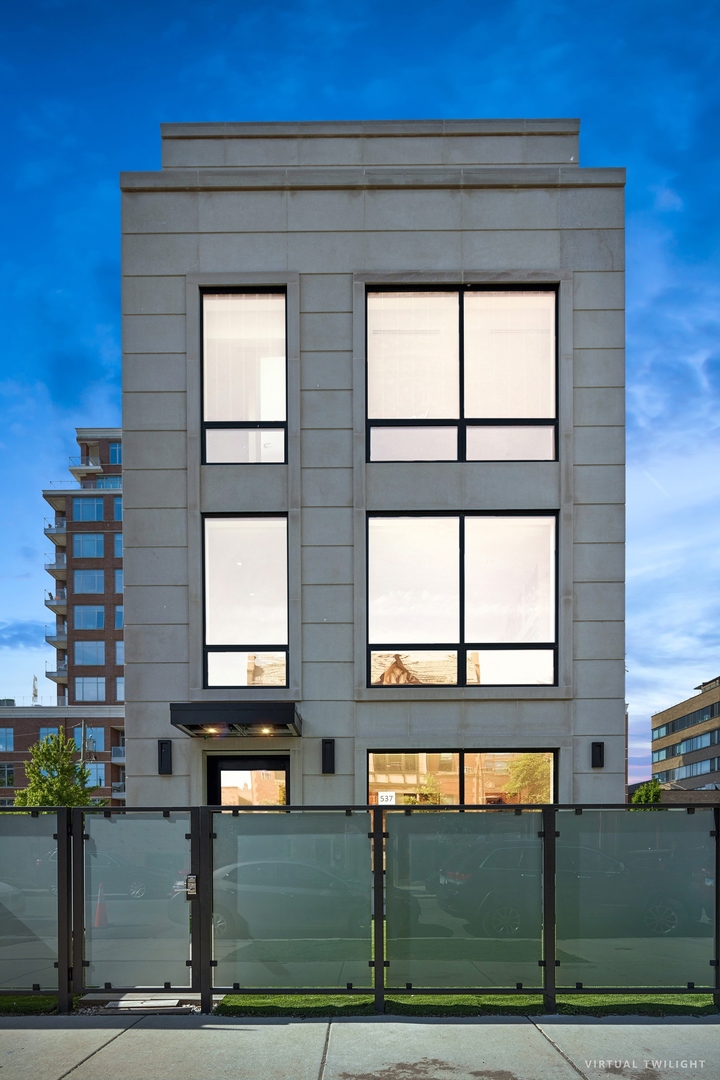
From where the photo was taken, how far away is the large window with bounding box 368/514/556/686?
11.9m

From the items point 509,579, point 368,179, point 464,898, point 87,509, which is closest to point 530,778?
point 509,579

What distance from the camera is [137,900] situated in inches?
321

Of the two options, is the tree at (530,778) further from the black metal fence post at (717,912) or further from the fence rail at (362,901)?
the black metal fence post at (717,912)

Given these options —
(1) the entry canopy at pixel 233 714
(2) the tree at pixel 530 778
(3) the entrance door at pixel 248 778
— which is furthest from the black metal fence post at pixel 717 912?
(3) the entrance door at pixel 248 778

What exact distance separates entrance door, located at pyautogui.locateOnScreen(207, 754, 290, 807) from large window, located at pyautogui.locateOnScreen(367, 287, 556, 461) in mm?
4757

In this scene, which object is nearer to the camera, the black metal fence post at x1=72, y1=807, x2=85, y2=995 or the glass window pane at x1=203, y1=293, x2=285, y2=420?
the black metal fence post at x1=72, y1=807, x2=85, y2=995

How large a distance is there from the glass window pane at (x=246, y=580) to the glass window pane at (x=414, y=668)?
1.46 metres

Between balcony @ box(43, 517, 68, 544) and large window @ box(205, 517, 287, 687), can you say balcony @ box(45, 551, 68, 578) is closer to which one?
balcony @ box(43, 517, 68, 544)

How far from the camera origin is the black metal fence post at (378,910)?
7934mm

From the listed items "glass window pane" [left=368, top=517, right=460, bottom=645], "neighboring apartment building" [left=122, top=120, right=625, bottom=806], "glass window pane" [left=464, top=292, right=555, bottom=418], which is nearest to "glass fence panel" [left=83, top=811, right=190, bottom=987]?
"neighboring apartment building" [left=122, top=120, right=625, bottom=806]

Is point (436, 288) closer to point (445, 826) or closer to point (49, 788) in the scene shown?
point (445, 826)

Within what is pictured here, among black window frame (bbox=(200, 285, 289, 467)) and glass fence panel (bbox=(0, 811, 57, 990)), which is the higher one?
black window frame (bbox=(200, 285, 289, 467))

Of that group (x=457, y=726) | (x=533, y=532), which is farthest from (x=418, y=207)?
(x=457, y=726)

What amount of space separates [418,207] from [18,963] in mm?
11041
